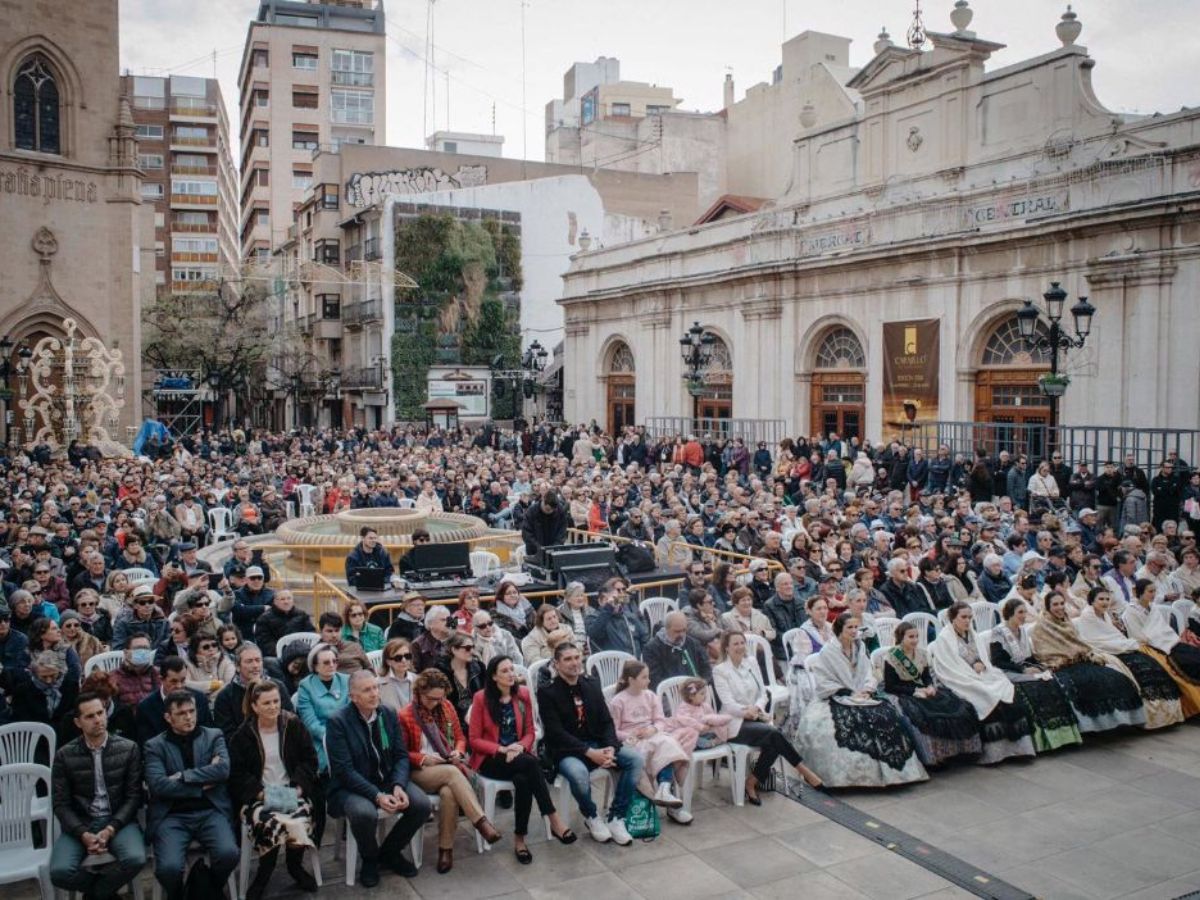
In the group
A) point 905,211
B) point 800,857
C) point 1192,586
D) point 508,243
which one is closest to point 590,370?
point 508,243

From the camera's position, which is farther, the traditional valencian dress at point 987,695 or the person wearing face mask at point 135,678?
the traditional valencian dress at point 987,695

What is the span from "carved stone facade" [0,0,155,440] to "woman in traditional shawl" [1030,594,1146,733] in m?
32.0

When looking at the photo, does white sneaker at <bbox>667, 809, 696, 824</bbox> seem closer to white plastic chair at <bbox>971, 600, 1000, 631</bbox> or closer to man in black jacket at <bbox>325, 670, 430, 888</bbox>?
man in black jacket at <bbox>325, 670, 430, 888</bbox>

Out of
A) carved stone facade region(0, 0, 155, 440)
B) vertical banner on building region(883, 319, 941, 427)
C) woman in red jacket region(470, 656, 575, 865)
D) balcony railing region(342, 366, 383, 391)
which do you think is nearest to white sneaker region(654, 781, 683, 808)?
woman in red jacket region(470, 656, 575, 865)

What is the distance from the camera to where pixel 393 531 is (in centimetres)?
1549

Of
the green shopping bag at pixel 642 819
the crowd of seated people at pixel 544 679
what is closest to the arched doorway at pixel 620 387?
the crowd of seated people at pixel 544 679

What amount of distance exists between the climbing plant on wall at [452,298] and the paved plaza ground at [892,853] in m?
39.7

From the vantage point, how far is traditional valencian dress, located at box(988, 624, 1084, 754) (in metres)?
8.81

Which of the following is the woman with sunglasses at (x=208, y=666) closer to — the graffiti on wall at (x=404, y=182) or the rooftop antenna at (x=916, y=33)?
the rooftop antenna at (x=916, y=33)

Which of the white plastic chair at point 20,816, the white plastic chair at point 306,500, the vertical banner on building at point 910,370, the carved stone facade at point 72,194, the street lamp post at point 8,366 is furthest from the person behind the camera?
the carved stone facade at point 72,194

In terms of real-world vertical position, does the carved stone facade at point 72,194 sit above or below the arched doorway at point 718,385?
above

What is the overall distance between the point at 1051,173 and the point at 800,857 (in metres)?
19.2

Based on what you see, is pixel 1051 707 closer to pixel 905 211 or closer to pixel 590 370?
pixel 905 211

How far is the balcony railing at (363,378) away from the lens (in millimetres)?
46594
